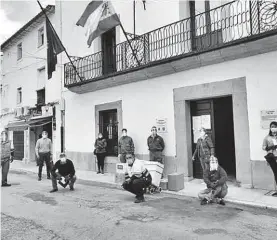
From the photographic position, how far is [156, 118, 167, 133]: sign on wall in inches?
384

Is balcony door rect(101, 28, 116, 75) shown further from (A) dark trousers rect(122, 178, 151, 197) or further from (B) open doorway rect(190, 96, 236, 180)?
(A) dark trousers rect(122, 178, 151, 197)

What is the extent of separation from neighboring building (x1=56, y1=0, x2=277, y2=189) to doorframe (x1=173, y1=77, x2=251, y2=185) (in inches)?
1.1

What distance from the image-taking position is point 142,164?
7.14m

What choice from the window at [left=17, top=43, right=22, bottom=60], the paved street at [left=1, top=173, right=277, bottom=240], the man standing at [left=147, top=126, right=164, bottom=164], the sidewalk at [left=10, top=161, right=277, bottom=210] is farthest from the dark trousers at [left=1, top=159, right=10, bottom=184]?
the window at [left=17, top=43, right=22, bottom=60]

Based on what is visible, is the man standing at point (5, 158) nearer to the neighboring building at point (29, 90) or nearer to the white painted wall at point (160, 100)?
the white painted wall at point (160, 100)

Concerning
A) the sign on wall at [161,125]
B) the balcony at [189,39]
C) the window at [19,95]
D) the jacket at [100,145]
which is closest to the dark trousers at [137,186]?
the sign on wall at [161,125]

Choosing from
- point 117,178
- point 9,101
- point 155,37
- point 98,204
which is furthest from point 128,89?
point 9,101

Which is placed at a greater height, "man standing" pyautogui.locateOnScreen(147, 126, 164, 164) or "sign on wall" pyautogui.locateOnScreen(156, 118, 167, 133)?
"sign on wall" pyautogui.locateOnScreen(156, 118, 167, 133)

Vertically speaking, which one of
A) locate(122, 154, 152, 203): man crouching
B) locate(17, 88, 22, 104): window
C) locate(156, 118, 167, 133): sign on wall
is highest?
locate(17, 88, 22, 104): window

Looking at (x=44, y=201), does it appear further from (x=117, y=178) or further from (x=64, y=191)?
(x=117, y=178)

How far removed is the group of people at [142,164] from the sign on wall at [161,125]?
0.40m

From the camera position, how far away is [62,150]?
563 inches

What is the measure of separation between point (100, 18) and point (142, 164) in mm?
5914

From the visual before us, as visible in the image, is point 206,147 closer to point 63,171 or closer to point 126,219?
point 126,219
